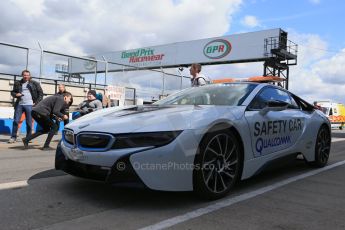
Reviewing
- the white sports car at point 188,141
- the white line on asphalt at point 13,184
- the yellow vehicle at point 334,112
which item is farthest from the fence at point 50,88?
the yellow vehicle at point 334,112

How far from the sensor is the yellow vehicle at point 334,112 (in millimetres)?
33719

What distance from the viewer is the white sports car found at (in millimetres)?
3689

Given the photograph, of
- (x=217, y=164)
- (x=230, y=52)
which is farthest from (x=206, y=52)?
(x=217, y=164)

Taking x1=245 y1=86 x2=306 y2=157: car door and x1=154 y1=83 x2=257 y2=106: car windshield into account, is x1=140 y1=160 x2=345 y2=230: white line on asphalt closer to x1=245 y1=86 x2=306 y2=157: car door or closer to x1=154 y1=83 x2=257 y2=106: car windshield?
x1=245 y1=86 x2=306 y2=157: car door

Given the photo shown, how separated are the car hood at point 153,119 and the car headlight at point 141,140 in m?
0.05

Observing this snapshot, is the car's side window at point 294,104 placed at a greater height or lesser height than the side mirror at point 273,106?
greater

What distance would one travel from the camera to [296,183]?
5293 millimetres

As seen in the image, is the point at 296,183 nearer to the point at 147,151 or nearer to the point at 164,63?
the point at 147,151

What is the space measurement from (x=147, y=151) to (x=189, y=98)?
176 cm

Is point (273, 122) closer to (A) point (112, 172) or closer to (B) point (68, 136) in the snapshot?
(A) point (112, 172)

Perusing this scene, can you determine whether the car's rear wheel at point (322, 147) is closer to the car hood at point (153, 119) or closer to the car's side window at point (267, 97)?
the car's side window at point (267, 97)

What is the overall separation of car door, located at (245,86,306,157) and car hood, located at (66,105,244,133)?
31 centimetres

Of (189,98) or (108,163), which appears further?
(189,98)

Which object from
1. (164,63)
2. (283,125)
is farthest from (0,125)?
(164,63)
